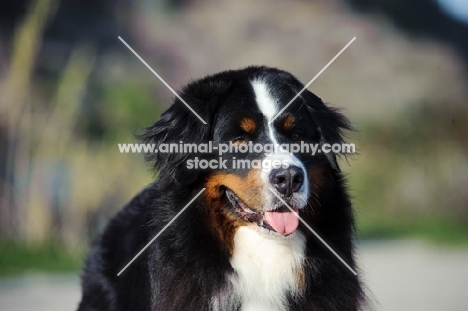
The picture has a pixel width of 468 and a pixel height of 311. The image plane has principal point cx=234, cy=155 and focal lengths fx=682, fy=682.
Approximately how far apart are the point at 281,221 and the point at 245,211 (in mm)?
193

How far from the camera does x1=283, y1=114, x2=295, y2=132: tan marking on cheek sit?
3609 mm

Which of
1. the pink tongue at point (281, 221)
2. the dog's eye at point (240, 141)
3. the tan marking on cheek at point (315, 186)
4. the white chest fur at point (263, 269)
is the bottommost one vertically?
the white chest fur at point (263, 269)

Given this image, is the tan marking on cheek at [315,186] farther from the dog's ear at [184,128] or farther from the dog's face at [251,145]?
the dog's ear at [184,128]

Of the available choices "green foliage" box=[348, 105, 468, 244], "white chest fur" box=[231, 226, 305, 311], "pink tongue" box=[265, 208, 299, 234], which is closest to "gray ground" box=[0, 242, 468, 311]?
"green foliage" box=[348, 105, 468, 244]

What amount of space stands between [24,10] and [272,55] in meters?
3.61

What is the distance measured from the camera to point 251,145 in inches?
140

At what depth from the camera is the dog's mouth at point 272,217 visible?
351 cm

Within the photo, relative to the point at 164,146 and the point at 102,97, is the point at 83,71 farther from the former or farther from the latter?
the point at 164,146

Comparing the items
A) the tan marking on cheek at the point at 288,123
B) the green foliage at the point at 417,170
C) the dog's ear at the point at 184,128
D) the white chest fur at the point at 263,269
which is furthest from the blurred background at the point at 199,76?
the tan marking on cheek at the point at 288,123

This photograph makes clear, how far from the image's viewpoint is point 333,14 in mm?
10477

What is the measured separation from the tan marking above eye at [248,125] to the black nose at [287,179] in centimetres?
33

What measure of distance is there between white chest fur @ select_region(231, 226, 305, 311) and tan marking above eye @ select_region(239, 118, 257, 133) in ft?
1.70

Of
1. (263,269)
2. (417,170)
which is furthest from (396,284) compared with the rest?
(263,269)

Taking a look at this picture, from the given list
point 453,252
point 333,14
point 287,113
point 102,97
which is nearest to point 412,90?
point 333,14
